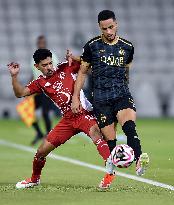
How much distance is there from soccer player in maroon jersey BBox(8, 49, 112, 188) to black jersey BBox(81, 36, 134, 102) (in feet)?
1.04

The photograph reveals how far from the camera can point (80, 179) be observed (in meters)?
10.6

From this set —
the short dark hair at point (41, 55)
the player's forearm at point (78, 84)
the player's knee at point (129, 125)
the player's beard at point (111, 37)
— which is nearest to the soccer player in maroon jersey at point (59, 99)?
the short dark hair at point (41, 55)

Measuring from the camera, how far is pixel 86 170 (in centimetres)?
1188

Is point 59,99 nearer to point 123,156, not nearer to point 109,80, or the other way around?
point 109,80

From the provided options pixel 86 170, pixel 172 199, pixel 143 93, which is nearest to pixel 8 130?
pixel 143 93

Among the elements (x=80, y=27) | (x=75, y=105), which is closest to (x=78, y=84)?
A: (x=75, y=105)

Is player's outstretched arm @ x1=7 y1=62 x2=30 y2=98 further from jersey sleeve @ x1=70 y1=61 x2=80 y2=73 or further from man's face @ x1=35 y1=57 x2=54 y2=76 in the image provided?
jersey sleeve @ x1=70 y1=61 x2=80 y2=73

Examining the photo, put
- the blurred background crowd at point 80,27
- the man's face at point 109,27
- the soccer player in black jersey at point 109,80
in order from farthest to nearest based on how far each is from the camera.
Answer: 1. the blurred background crowd at point 80,27
2. the soccer player in black jersey at point 109,80
3. the man's face at point 109,27

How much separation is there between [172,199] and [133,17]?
25157 mm

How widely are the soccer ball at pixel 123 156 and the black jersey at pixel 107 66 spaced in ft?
2.41

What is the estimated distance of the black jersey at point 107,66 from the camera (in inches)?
376

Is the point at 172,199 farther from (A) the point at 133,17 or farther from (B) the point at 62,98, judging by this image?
(A) the point at 133,17

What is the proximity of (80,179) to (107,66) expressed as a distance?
5.56 ft

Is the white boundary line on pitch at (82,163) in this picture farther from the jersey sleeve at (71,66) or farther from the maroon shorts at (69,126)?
the jersey sleeve at (71,66)
